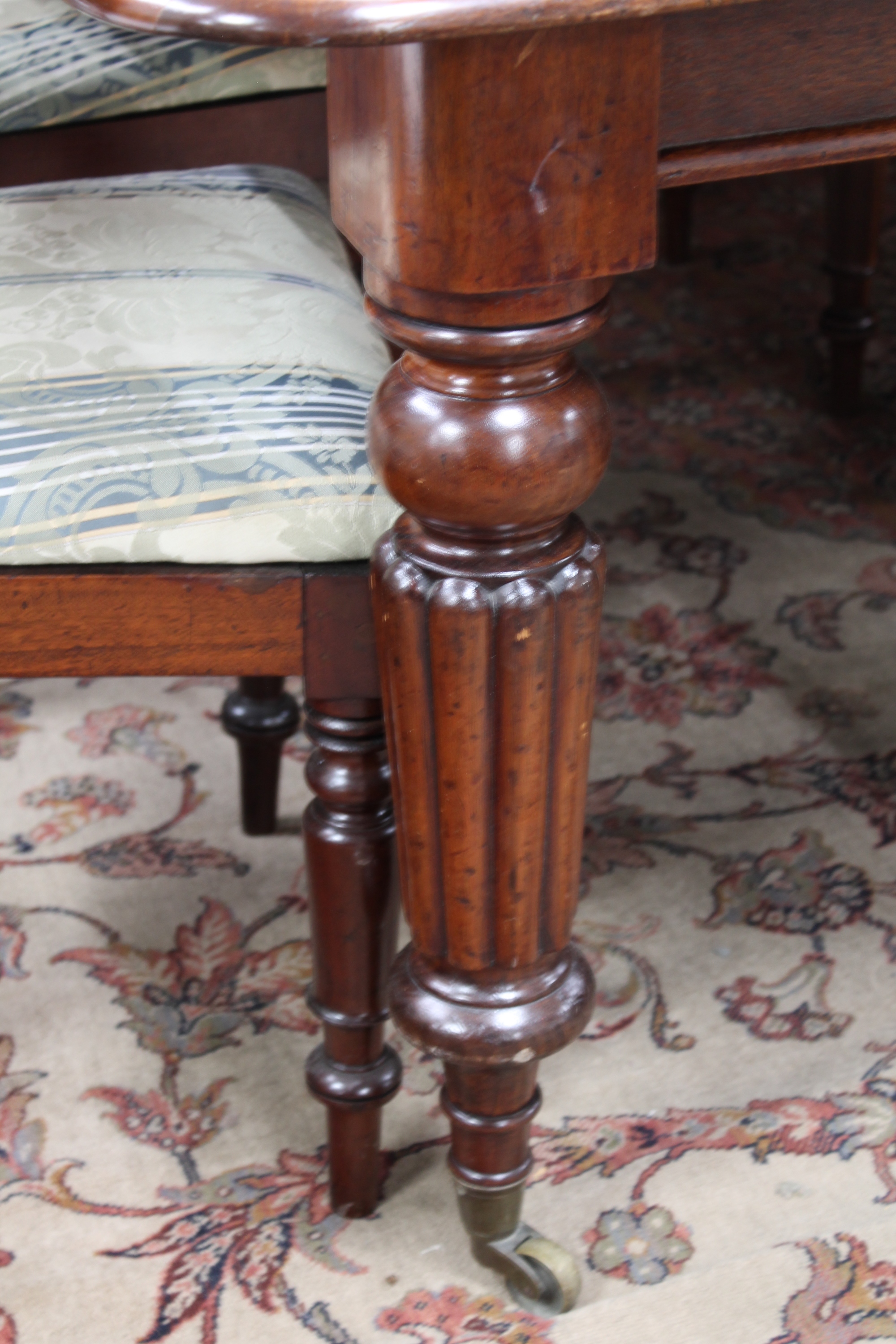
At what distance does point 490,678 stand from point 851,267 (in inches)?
52.9

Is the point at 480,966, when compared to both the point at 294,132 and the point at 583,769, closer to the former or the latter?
the point at 583,769

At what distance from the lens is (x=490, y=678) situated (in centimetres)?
59

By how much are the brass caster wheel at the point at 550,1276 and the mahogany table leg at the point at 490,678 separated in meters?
0.09

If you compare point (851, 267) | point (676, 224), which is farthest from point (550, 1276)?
point (676, 224)

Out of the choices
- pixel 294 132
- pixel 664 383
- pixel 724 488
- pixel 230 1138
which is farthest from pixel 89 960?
pixel 664 383

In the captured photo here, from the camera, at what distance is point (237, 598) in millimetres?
655

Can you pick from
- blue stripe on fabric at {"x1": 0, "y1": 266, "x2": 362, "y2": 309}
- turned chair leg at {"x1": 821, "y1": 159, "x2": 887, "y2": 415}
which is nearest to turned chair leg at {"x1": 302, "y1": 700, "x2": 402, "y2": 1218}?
blue stripe on fabric at {"x1": 0, "y1": 266, "x2": 362, "y2": 309}

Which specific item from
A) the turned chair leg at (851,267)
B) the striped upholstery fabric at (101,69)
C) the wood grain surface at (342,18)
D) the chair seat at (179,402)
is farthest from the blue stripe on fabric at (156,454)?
the turned chair leg at (851,267)

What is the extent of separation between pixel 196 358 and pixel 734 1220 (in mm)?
580

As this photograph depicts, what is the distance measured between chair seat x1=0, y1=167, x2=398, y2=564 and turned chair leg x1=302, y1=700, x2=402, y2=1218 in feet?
0.35

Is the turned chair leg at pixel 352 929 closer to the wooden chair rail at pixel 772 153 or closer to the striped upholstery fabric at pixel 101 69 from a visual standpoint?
the wooden chair rail at pixel 772 153

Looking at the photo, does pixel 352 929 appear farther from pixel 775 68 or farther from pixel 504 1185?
pixel 775 68

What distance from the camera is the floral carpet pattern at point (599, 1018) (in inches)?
32.0

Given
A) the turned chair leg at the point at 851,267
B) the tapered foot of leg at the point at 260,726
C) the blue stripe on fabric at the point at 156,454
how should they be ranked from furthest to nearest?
1. the turned chair leg at the point at 851,267
2. the tapered foot of leg at the point at 260,726
3. the blue stripe on fabric at the point at 156,454
